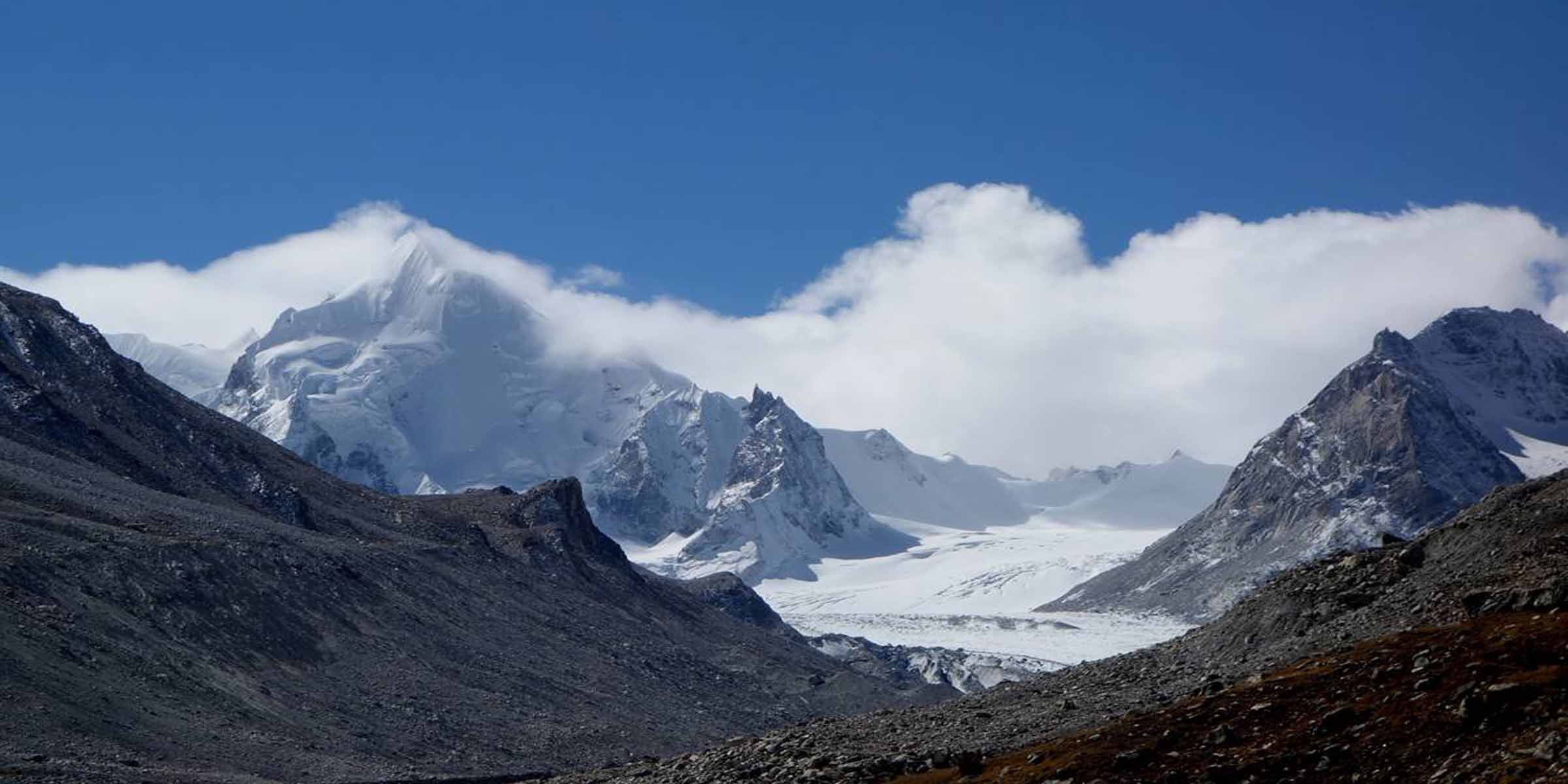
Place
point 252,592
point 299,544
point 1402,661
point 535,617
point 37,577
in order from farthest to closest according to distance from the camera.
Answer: point 535,617, point 299,544, point 252,592, point 37,577, point 1402,661

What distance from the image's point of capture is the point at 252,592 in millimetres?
122688

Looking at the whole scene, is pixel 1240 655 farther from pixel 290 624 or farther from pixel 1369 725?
pixel 290 624

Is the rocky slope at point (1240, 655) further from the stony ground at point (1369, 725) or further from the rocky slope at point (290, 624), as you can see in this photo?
the rocky slope at point (290, 624)

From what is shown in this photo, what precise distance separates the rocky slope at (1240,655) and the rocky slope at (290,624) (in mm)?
34062

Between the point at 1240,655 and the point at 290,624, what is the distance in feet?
255

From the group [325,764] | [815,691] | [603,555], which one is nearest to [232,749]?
[325,764]

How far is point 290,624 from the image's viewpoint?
122125 millimetres

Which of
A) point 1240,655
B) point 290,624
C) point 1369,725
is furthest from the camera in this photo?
point 290,624

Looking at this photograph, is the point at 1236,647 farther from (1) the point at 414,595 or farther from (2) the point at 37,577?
(1) the point at 414,595

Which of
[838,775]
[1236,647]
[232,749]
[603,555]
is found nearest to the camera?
[838,775]

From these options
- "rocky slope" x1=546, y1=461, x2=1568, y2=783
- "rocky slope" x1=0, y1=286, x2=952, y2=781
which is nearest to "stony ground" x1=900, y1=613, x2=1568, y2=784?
"rocky slope" x1=546, y1=461, x2=1568, y2=783

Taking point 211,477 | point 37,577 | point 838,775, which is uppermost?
point 211,477

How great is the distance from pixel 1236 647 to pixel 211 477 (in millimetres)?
112052

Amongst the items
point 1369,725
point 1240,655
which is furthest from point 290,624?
point 1369,725
